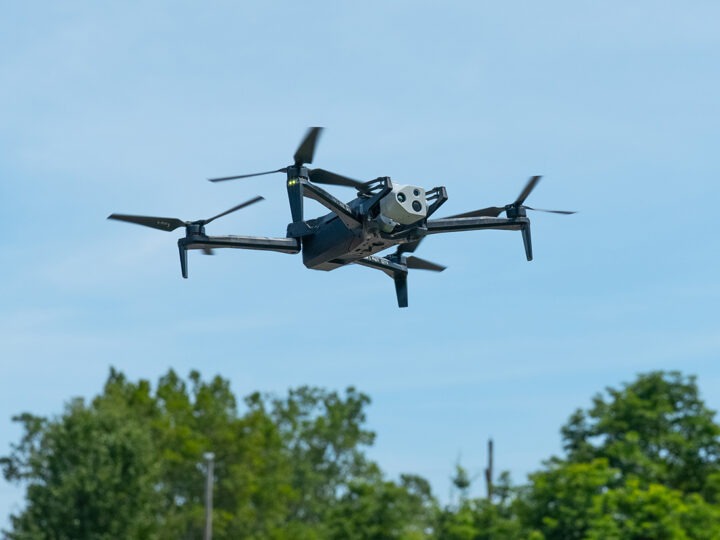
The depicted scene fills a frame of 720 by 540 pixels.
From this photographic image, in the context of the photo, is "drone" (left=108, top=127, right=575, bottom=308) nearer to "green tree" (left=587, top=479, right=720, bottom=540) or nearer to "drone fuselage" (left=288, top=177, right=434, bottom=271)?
"drone fuselage" (left=288, top=177, right=434, bottom=271)

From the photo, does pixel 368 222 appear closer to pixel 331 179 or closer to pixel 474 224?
pixel 331 179

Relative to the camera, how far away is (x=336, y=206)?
15281mm

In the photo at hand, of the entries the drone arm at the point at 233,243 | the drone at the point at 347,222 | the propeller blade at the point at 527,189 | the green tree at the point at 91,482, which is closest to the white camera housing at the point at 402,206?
the drone at the point at 347,222

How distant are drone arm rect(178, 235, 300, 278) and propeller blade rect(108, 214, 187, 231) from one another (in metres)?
0.24

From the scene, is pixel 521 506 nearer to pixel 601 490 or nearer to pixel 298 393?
pixel 601 490

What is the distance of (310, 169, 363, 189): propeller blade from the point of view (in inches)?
619

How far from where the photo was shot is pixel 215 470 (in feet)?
230

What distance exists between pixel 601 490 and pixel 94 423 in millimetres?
26937

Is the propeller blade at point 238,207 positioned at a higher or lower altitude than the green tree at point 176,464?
lower

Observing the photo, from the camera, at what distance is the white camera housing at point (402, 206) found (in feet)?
49.5

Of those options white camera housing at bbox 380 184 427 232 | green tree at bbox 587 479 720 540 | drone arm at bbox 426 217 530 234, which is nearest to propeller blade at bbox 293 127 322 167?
white camera housing at bbox 380 184 427 232

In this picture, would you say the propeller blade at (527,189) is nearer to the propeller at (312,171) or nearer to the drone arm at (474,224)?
the drone arm at (474,224)

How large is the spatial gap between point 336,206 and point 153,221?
2.68 m

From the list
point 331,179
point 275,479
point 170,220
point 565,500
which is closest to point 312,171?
point 331,179
